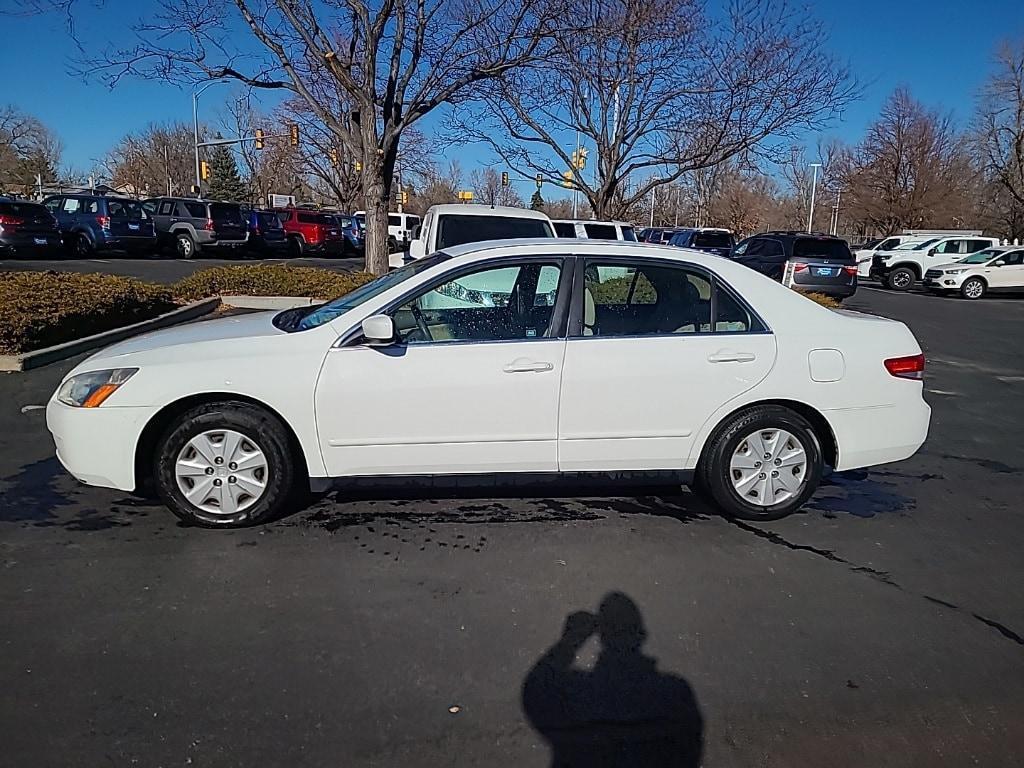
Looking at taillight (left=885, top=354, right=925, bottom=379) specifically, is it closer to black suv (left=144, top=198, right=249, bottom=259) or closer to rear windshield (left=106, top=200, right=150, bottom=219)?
rear windshield (left=106, top=200, right=150, bottom=219)

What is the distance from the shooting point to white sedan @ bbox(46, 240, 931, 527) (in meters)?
4.11

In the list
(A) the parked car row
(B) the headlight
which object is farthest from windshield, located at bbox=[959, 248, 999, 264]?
(B) the headlight

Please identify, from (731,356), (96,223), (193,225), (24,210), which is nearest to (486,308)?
(731,356)

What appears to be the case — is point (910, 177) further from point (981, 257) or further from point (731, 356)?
point (731, 356)

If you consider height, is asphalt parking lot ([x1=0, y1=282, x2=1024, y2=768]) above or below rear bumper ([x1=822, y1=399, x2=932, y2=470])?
below

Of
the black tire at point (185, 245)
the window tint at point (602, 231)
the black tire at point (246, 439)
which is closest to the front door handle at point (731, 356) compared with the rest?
the black tire at point (246, 439)

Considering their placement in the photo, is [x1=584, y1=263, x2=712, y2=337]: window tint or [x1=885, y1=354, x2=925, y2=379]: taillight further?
[x1=885, y1=354, x2=925, y2=379]: taillight

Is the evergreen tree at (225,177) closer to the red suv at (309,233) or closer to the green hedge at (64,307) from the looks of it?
the red suv at (309,233)

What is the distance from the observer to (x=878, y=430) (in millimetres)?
4551

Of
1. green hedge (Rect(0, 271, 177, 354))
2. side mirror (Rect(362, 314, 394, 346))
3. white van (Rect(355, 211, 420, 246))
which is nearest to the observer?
side mirror (Rect(362, 314, 394, 346))

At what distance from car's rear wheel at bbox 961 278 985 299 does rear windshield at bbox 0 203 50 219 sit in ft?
91.4

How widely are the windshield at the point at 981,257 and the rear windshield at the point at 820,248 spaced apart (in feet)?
29.1

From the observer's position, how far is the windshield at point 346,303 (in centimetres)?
436

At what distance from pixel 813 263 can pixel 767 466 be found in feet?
50.1
